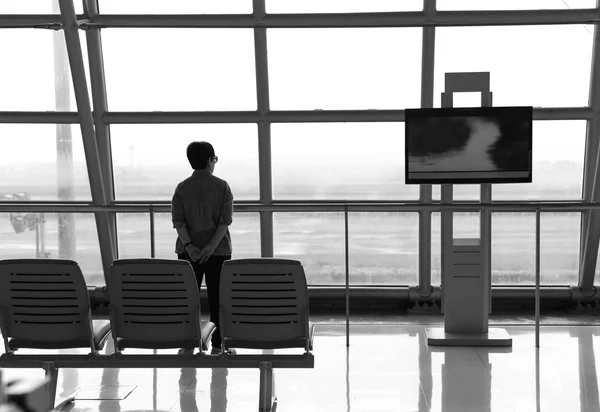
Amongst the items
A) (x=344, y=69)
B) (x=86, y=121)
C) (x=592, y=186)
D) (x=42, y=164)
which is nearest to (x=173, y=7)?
(x=86, y=121)

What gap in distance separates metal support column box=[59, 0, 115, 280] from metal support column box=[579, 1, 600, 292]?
15.8 ft

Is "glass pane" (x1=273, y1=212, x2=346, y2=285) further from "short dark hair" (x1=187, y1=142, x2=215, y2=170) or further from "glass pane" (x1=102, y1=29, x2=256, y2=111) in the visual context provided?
"short dark hair" (x1=187, y1=142, x2=215, y2=170)

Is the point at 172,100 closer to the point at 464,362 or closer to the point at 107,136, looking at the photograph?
the point at 107,136

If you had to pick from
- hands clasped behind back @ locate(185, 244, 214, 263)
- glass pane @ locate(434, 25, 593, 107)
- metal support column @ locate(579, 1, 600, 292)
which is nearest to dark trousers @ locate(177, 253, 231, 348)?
hands clasped behind back @ locate(185, 244, 214, 263)

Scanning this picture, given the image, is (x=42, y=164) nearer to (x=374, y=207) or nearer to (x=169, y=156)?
(x=169, y=156)

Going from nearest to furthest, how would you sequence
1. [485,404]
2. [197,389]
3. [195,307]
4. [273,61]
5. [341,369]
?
1. [195,307]
2. [485,404]
3. [197,389]
4. [341,369]
5. [273,61]

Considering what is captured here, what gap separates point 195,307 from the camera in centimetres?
368

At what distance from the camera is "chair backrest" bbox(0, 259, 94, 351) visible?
367cm

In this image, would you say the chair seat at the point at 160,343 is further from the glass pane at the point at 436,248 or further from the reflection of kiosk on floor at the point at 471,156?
the glass pane at the point at 436,248

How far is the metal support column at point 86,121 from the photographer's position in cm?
677

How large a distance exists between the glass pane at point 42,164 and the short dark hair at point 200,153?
3.13 m

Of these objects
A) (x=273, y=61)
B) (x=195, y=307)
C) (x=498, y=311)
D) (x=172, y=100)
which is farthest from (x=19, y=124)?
(x=498, y=311)

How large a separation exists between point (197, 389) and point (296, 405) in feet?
2.37

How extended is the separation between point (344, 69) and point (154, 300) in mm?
4265
